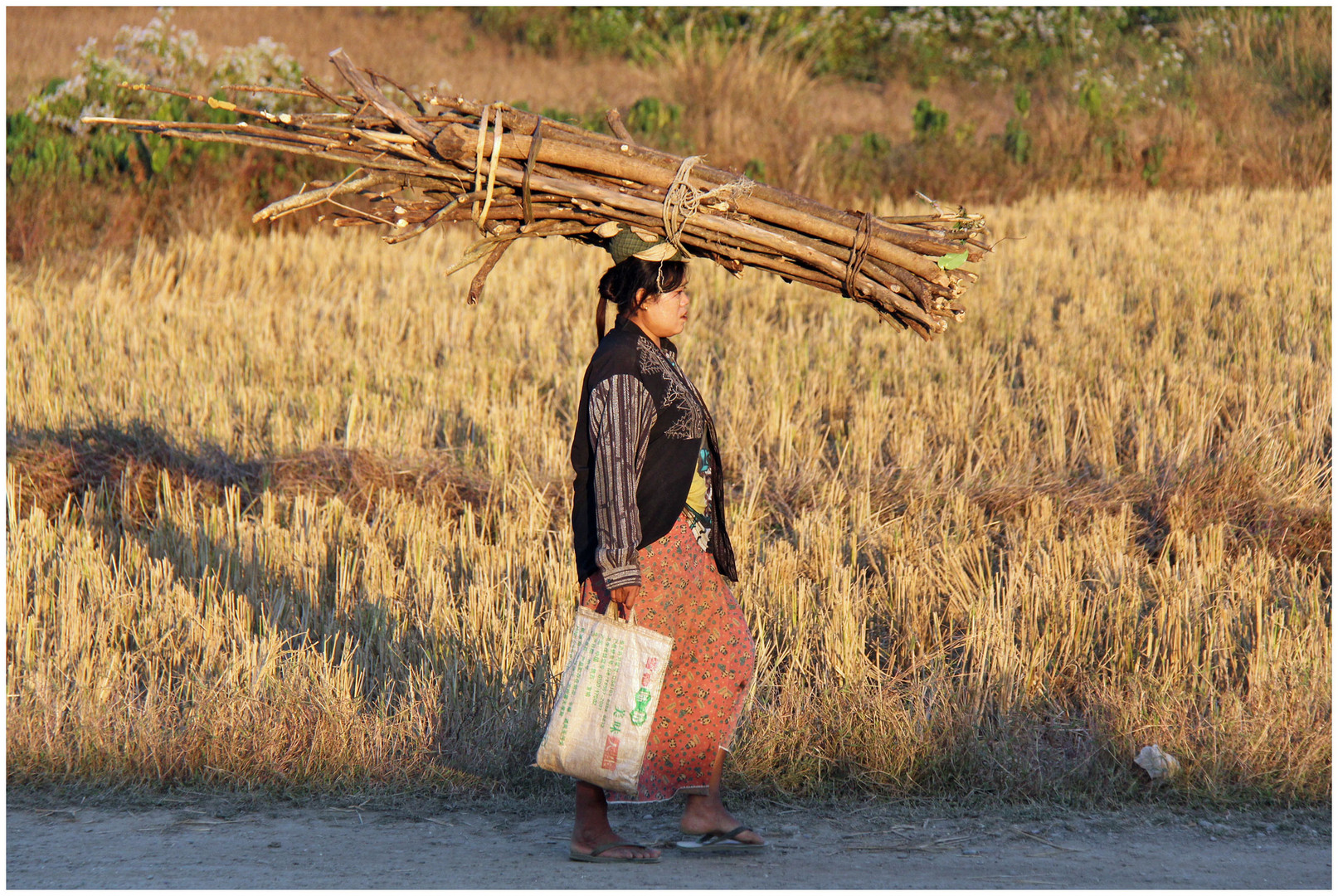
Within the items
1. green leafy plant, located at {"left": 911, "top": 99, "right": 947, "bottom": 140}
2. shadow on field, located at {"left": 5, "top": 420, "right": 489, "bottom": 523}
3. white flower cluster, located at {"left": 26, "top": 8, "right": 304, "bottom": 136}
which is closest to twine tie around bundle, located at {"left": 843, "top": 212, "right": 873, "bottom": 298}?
shadow on field, located at {"left": 5, "top": 420, "right": 489, "bottom": 523}

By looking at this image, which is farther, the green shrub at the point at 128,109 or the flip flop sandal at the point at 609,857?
the green shrub at the point at 128,109

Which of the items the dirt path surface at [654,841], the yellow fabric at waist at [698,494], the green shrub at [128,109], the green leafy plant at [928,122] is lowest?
the dirt path surface at [654,841]

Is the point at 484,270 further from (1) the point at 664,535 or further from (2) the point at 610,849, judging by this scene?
(2) the point at 610,849

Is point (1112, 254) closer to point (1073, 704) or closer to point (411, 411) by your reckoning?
point (411, 411)

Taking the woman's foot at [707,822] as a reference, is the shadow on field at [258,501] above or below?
above

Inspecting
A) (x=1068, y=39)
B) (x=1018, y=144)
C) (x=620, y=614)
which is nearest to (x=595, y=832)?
(x=620, y=614)

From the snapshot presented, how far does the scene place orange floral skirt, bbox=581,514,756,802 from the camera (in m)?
3.43

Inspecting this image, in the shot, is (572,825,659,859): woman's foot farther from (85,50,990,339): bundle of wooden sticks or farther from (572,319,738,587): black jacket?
(85,50,990,339): bundle of wooden sticks

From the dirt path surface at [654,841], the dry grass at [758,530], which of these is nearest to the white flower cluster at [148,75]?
the dry grass at [758,530]

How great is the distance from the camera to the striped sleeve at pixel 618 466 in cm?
324

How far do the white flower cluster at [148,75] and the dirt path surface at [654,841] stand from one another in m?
10.7

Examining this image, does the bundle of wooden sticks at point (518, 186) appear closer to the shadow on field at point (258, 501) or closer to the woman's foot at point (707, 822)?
the woman's foot at point (707, 822)

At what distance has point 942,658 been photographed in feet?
15.1

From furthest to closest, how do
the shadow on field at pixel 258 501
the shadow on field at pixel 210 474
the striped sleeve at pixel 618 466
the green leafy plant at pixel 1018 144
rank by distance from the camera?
the green leafy plant at pixel 1018 144
the shadow on field at pixel 210 474
the shadow on field at pixel 258 501
the striped sleeve at pixel 618 466
